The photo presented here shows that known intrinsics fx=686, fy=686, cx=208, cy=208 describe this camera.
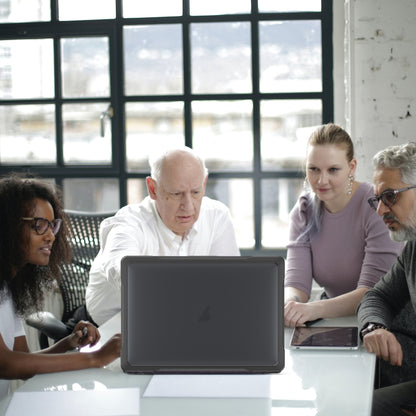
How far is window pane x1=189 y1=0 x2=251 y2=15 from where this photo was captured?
3585 millimetres

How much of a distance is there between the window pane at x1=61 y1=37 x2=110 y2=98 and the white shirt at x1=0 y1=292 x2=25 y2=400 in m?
1.92

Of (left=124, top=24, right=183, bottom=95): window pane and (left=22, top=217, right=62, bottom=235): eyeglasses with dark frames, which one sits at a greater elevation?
(left=124, top=24, right=183, bottom=95): window pane

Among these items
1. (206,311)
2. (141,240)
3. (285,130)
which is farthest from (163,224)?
(285,130)

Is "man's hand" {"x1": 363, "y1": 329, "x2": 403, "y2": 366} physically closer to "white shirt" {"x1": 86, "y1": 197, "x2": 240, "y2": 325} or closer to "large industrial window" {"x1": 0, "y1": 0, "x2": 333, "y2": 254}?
"white shirt" {"x1": 86, "y1": 197, "x2": 240, "y2": 325}

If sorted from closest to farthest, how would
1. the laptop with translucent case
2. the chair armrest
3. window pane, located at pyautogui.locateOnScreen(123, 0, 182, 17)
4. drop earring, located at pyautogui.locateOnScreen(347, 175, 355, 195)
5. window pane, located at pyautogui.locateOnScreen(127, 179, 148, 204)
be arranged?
the laptop with translucent case < the chair armrest < drop earring, located at pyautogui.locateOnScreen(347, 175, 355, 195) < window pane, located at pyautogui.locateOnScreen(123, 0, 182, 17) < window pane, located at pyautogui.locateOnScreen(127, 179, 148, 204)

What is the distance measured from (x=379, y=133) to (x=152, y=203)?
1275 millimetres

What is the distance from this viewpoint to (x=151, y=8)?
3.65 meters

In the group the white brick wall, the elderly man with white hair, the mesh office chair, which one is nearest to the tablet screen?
the elderly man with white hair

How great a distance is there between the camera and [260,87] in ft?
11.9

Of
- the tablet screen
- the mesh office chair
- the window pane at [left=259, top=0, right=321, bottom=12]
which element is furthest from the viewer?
the window pane at [left=259, top=0, right=321, bottom=12]

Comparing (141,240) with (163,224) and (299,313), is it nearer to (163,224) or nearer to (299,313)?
(163,224)

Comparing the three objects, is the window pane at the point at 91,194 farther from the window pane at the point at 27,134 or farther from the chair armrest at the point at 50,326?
the chair armrest at the point at 50,326

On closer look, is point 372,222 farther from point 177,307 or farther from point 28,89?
point 28,89

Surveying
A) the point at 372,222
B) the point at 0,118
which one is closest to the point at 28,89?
the point at 0,118
